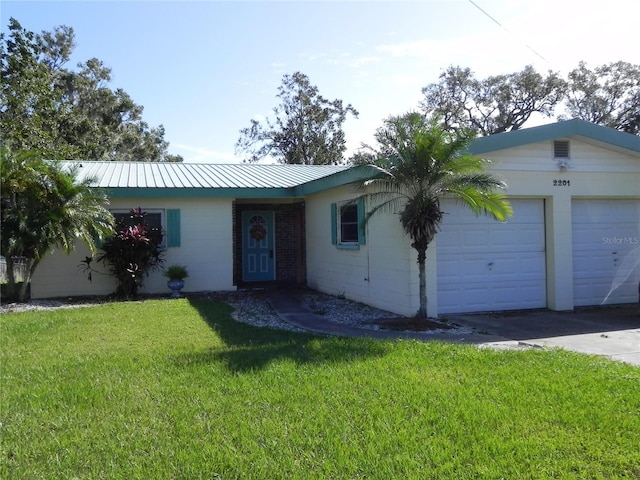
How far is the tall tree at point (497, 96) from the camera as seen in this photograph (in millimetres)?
35906

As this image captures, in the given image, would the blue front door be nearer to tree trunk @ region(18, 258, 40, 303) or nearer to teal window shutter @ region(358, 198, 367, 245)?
teal window shutter @ region(358, 198, 367, 245)

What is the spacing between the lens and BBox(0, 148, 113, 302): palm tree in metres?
10.9

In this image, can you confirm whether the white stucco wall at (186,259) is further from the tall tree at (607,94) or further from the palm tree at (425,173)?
the tall tree at (607,94)

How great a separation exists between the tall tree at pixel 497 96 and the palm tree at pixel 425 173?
28.6 meters

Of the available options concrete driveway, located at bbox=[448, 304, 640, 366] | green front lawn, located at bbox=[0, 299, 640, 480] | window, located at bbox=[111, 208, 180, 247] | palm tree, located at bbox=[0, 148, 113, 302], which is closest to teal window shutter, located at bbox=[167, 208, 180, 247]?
window, located at bbox=[111, 208, 180, 247]

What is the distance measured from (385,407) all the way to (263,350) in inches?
98.3

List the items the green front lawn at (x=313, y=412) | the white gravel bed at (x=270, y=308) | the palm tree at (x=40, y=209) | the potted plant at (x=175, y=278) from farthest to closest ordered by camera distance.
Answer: the potted plant at (x=175, y=278) → the palm tree at (x=40, y=209) → the white gravel bed at (x=270, y=308) → the green front lawn at (x=313, y=412)

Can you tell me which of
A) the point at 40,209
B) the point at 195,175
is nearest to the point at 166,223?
the point at 195,175

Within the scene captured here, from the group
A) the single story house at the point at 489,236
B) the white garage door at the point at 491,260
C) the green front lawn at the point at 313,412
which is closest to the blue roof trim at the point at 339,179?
the single story house at the point at 489,236

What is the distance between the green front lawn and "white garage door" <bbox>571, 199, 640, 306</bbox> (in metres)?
4.85

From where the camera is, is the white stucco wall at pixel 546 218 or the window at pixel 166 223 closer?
the white stucco wall at pixel 546 218

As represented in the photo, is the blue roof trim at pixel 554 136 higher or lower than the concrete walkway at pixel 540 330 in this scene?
higher

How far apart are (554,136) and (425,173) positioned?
3349 mm

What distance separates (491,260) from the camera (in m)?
10.1
